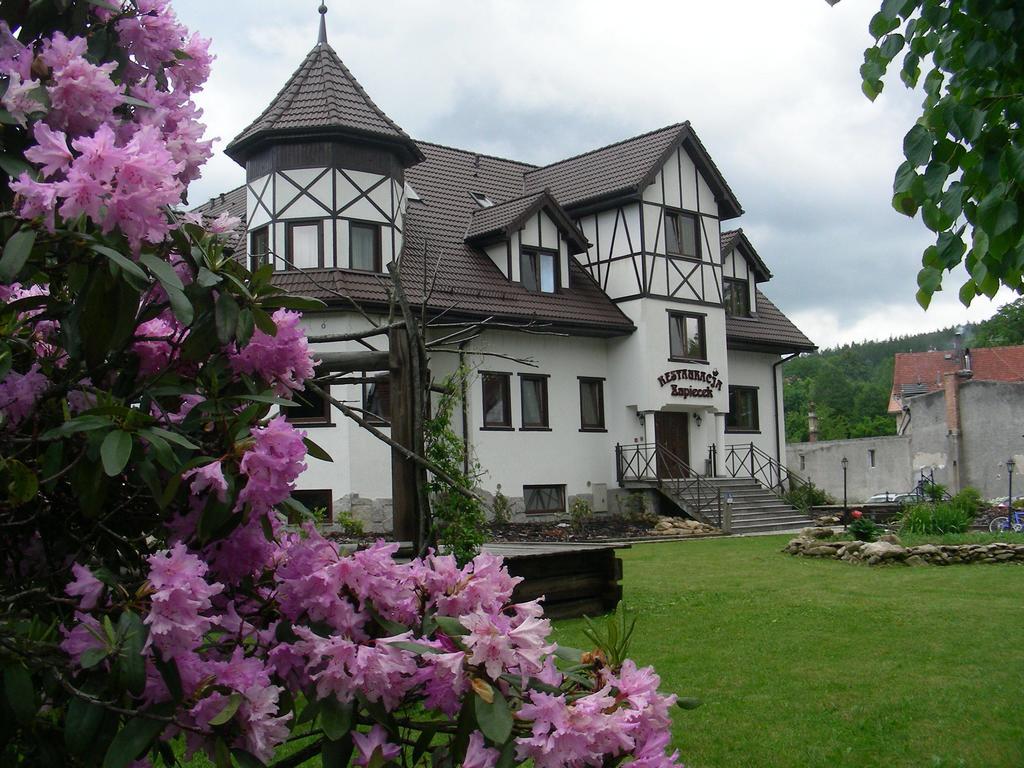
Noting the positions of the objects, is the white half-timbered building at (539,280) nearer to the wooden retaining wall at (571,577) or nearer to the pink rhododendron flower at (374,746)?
the wooden retaining wall at (571,577)

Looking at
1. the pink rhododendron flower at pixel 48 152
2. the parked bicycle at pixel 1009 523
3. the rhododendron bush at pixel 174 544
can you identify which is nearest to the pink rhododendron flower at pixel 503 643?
the rhododendron bush at pixel 174 544

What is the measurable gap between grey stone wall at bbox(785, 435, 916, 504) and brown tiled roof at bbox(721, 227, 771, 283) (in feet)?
47.1

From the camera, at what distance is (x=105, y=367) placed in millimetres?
2008

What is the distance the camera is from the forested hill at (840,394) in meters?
85.2

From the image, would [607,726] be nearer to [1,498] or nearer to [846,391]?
[1,498]

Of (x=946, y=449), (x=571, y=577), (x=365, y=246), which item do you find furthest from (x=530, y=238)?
(x=946, y=449)

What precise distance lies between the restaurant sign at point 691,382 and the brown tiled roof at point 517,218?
4010mm

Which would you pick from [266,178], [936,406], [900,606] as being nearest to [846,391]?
[936,406]

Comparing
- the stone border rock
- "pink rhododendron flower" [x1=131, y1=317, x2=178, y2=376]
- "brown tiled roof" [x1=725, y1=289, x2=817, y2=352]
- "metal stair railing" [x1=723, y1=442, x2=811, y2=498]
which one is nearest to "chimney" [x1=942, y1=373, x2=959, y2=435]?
"brown tiled roof" [x1=725, y1=289, x2=817, y2=352]

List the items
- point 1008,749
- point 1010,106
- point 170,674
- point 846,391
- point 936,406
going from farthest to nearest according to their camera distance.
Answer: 1. point 846,391
2. point 936,406
3. point 1008,749
4. point 1010,106
5. point 170,674

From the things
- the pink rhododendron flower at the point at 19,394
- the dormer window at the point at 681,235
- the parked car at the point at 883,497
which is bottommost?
the parked car at the point at 883,497

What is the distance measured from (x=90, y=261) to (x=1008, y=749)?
5745 mm

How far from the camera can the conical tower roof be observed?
21.3 meters

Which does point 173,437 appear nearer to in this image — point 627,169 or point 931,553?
point 931,553
